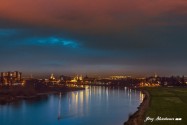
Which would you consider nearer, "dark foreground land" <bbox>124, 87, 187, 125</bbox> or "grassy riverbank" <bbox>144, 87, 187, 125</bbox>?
"grassy riverbank" <bbox>144, 87, 187, 125</bbox>

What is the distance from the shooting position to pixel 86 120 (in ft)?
150

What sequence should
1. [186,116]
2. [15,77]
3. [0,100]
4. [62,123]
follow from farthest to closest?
[15,77] < [0,100] < [62,123] < [186,116]

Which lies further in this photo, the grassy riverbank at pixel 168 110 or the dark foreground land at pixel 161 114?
the dark foreground land at pixel 161 114

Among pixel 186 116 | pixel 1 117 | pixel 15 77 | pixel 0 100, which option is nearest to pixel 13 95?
pixel 0 100

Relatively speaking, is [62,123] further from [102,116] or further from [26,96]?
[26,96]

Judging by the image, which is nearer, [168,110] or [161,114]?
[161,114]

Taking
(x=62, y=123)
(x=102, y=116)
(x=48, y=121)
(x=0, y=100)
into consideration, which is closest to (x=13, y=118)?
(x=48, y=121)

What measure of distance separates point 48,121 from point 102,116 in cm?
842

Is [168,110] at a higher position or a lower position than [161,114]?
higher

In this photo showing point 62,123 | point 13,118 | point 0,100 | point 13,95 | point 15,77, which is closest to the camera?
point 62,123

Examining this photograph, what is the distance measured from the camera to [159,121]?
30.8 metres

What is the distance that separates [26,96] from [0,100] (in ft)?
54.1

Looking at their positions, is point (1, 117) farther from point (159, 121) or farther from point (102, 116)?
point (159, 121)

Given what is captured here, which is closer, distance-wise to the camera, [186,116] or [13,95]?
[186,116]
